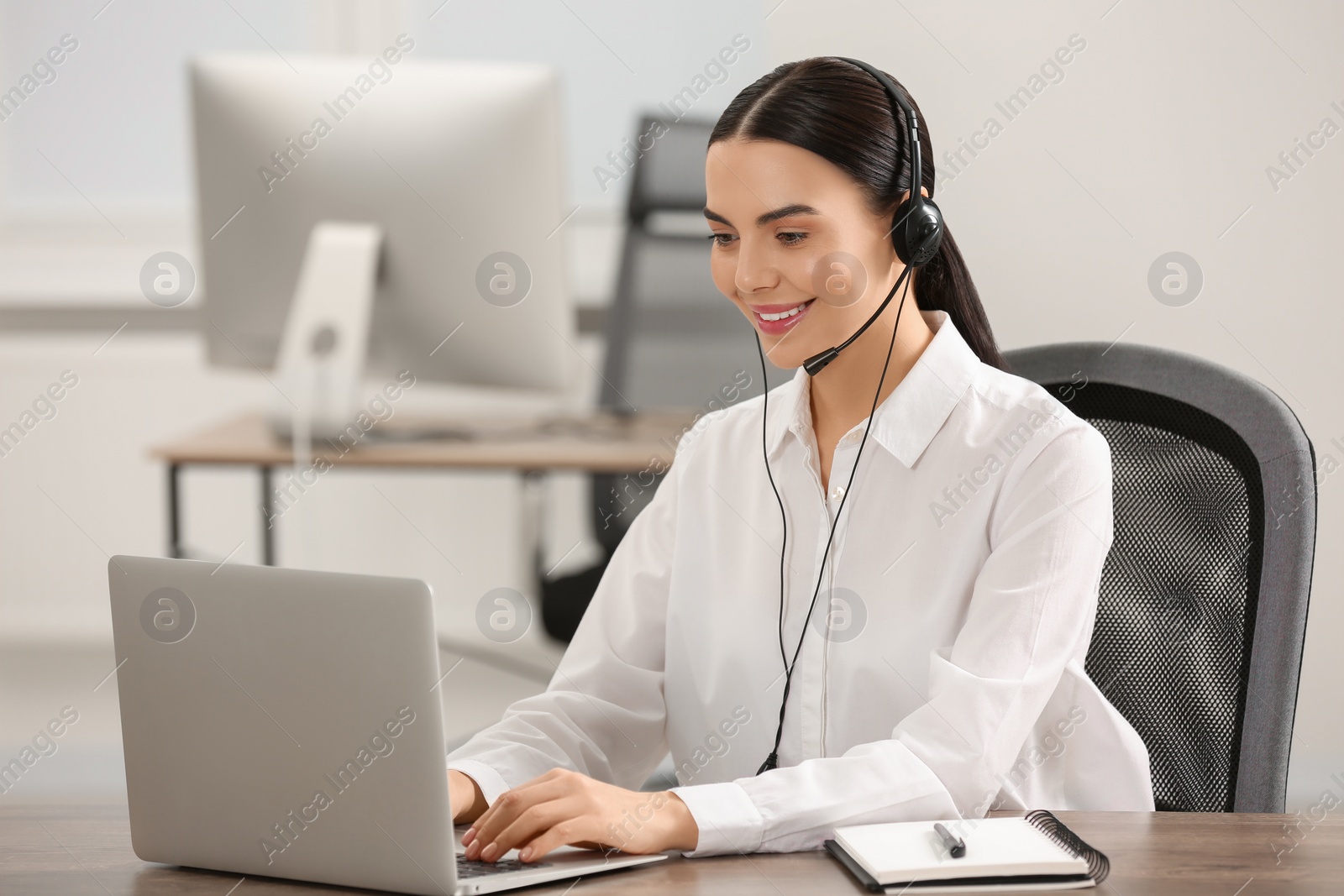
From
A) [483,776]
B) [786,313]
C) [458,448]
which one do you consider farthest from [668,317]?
[483,776]

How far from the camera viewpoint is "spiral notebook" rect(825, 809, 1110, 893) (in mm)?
814

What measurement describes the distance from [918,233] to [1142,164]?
1207 mm

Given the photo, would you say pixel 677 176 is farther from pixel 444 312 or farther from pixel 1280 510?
pixel 1280 510

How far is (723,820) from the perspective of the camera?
905mm

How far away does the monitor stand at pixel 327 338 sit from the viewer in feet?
6.63

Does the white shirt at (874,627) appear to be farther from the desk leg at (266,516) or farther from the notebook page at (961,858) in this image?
the desk leg at (266,516)

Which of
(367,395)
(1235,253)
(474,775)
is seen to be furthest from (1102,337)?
(367,395)

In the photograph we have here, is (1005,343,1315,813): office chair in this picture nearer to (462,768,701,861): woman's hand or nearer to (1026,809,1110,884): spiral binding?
(1026,809,1110,884): spiral binding

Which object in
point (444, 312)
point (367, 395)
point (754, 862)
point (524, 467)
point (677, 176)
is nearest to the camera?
point (754, 862)

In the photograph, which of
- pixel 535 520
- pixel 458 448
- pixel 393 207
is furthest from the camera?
pixel 535 520

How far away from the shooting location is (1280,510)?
3.66 ft

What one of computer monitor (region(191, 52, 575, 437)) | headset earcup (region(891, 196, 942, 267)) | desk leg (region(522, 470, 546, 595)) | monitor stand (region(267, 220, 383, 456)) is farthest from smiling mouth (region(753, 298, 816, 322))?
desk leg (region(522, 470, 546, 595))

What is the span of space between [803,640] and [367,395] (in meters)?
2.36

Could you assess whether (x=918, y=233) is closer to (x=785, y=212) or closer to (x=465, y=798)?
(x=785, y=212)
